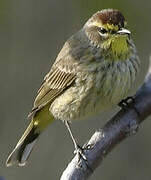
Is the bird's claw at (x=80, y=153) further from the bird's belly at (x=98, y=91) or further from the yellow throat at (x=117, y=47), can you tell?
the yellow throat at (x=117, y=47)

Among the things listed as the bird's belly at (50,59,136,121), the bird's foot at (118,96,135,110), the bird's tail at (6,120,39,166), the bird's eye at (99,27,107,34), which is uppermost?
the bird's eye at (99,27,107,34)

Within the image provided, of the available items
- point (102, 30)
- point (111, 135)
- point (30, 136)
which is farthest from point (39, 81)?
point (111, 135)

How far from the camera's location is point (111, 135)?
791 cm

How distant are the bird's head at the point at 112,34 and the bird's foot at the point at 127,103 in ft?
1.39

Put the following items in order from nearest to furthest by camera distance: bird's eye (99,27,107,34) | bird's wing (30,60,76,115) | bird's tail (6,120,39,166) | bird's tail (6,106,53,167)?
bird's eye (99,27,107,34), bird's wing (30,60,76,115), bird's tail (6,106,53,167), bird's tail (6,120,39,166)

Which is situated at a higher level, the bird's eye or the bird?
the bird's eye

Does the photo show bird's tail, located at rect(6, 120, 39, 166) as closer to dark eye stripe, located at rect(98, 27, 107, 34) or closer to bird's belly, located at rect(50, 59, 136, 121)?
bird's belly, located at rect(50, 59, 136, 121)

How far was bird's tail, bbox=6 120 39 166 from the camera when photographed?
9.70 metres

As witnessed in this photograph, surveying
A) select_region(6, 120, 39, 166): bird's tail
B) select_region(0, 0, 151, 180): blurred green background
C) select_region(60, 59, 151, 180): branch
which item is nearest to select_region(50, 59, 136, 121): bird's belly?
select_region(60, 59, 151, 180): branch

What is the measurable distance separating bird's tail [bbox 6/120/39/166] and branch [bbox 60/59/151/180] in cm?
165

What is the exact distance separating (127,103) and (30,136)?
5.32ft

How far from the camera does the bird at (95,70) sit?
876cm

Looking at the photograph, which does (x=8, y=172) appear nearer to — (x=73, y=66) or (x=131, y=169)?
(x=131, y=169)

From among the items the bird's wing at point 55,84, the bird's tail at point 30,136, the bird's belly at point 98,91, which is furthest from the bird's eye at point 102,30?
the bird's tail at point 30,136
